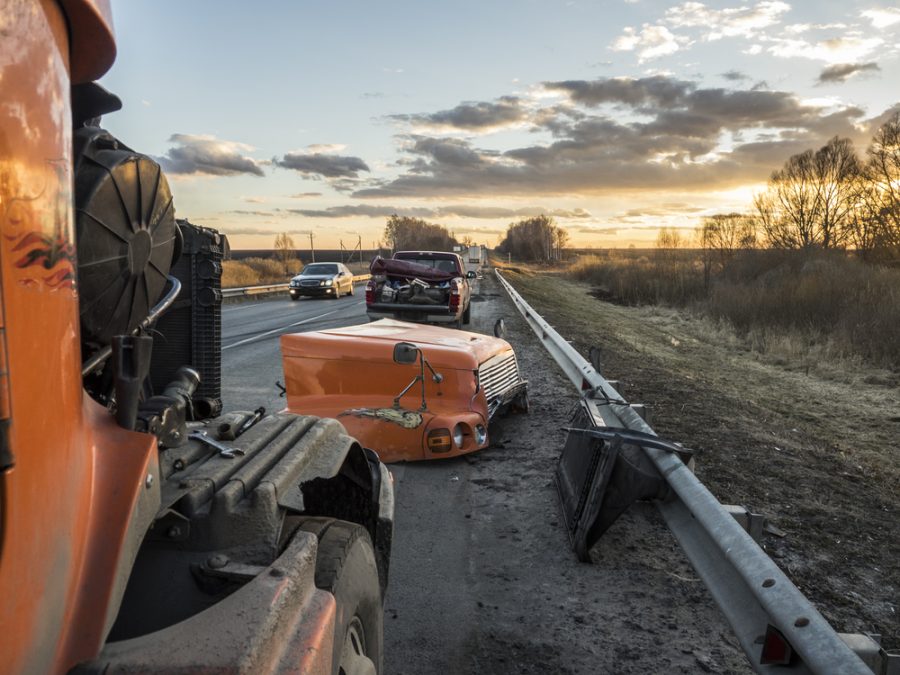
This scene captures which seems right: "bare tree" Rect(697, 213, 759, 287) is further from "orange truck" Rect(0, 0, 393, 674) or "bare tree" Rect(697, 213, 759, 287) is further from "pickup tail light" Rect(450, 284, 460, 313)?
"orange truck" Rect(0, 0, 393, 674)

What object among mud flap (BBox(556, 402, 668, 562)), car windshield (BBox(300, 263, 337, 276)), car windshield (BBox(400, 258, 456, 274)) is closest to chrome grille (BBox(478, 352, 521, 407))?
mud flap (BBox(556, 402, 668, 562))

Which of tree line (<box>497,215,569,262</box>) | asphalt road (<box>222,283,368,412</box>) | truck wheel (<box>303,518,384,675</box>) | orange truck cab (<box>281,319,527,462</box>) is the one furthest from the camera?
tree line (<box>497,215,569,262</box>)

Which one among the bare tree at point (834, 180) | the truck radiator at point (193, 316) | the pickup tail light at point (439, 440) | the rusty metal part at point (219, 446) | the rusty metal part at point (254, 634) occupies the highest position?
the bare tree at point (834, 180)

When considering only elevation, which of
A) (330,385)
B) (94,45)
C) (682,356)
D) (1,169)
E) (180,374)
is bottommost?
(682,356)

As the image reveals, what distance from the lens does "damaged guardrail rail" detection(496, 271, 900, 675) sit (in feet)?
6.35

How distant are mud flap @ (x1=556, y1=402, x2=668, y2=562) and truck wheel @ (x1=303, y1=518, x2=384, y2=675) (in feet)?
5.13

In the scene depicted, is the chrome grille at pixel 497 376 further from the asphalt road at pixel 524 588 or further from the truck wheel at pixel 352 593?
the truck wheel at pixel 352 593

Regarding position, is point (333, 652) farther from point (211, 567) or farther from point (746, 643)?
point (746, 643)

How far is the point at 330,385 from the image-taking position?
5.56 metres

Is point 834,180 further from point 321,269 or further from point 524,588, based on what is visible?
point 524,588

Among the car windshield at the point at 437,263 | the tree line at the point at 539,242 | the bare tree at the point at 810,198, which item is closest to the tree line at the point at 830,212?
the bare tree at the point at 810,198

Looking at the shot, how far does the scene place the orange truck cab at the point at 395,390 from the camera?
5211 millimetres

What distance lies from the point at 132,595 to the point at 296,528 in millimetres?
544

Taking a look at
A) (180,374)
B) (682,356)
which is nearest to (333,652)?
(180,374)
